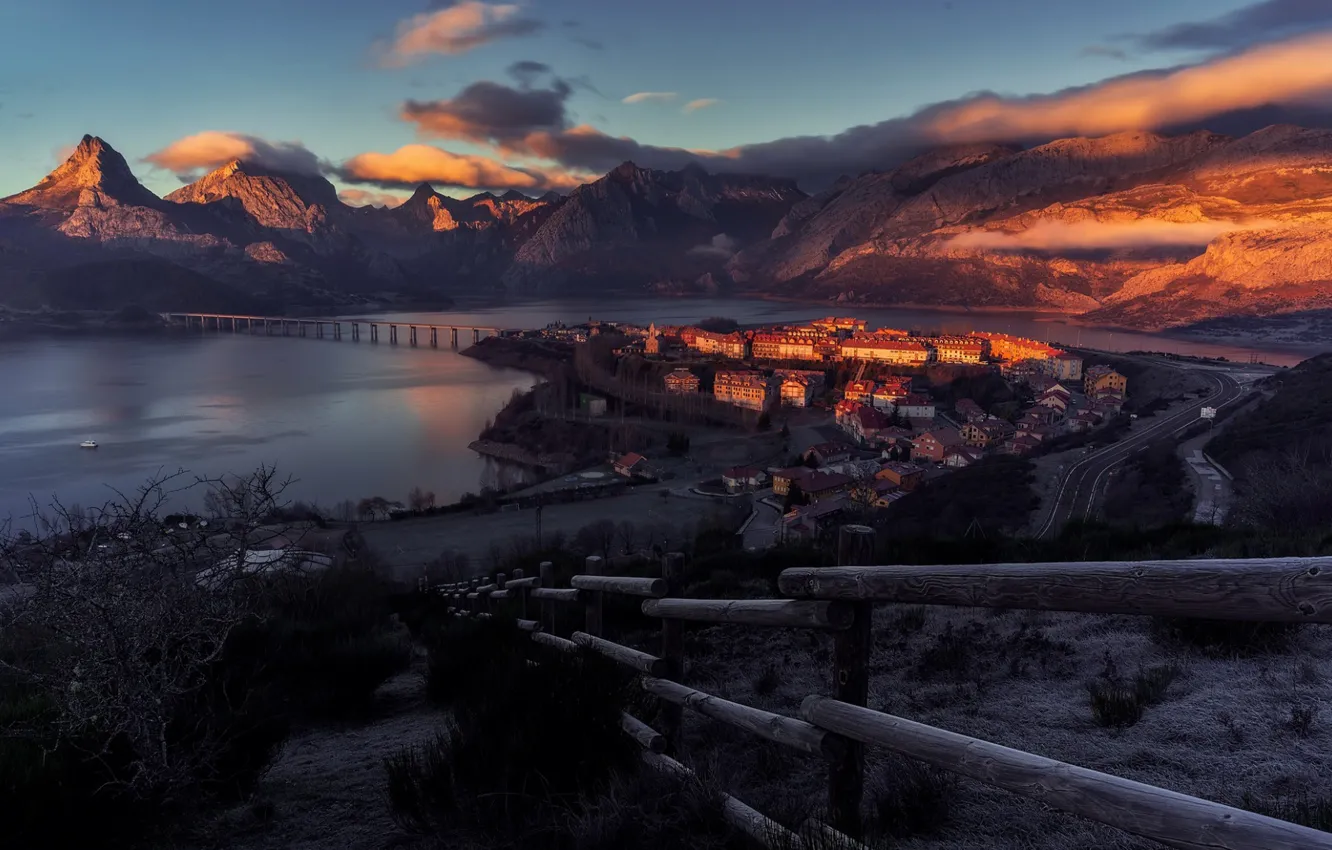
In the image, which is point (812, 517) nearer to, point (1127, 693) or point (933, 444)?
point (933, 444)

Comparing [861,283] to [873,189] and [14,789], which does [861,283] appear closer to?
[873,189]

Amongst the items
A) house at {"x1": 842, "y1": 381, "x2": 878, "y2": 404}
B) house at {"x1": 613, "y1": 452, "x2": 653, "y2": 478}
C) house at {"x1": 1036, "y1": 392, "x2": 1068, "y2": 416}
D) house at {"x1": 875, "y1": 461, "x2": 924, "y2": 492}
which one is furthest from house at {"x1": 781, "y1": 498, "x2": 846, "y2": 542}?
house at {"x1": 842, "y1": 381, "x2": 878, "y2": 404}

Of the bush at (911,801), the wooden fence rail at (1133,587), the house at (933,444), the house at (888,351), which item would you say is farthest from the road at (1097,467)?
the house at (888,351)

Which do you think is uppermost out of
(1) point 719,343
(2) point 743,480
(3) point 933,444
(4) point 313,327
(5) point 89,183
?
(5) point 89,183

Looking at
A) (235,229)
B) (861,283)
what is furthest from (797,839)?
(235,229)

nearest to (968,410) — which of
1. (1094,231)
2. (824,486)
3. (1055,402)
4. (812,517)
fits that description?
(1055,402)

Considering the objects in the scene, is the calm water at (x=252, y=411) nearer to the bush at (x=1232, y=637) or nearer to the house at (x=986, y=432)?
the bush at (x=1232, y=637)

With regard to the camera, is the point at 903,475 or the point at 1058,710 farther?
the point at 903,475
